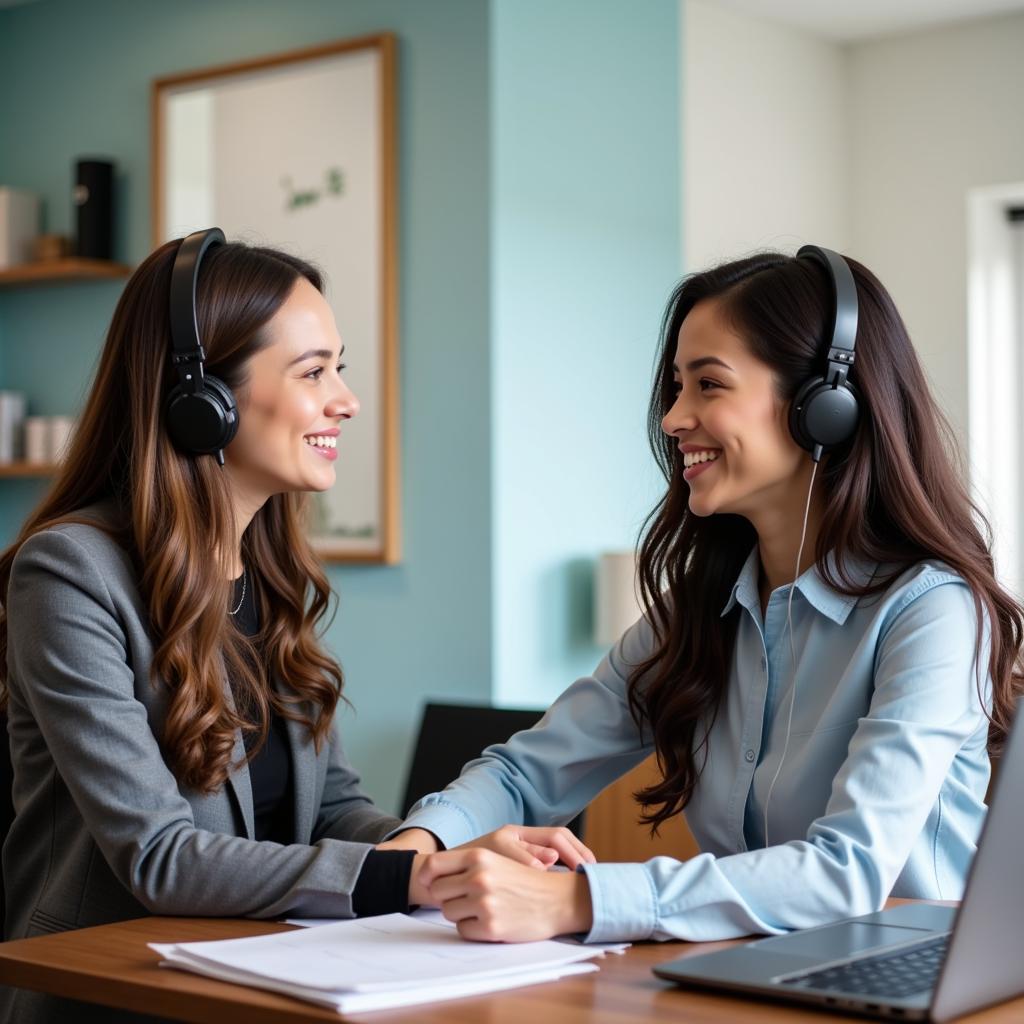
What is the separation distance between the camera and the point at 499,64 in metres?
3.67

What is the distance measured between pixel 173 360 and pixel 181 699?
1.38 feet

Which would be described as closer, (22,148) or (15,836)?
(15,836)

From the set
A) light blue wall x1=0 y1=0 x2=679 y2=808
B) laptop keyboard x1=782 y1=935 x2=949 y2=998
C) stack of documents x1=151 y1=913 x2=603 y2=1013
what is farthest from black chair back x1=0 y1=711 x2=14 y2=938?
light blue wall x1=0 y1=0 x2=679 y2=808

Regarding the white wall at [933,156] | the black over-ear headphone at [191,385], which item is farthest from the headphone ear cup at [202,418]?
the white wall at [933,156]

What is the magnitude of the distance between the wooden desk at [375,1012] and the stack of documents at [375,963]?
0.04 ft

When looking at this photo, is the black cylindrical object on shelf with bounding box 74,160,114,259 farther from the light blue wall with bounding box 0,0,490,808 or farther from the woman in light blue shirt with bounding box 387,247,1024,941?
the woman in light blue shirt with bounding box 387,247,1024,941

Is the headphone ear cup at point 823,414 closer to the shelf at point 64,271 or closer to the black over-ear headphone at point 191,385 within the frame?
the black over-ear headphone at point 191,385

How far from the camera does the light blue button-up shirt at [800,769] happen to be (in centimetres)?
133

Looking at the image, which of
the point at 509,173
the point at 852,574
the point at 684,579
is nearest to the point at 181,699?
the point at 684,579

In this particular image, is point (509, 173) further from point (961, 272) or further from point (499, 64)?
point (961, 272)

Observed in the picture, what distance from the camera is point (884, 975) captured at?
1.11 meters

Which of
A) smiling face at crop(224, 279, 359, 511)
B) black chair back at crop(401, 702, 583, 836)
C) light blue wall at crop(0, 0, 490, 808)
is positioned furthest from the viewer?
light blue wall at crop(0, 0, 490, 808)

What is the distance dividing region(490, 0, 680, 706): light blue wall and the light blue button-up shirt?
1.81 metres

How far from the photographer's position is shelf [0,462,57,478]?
434 cm
